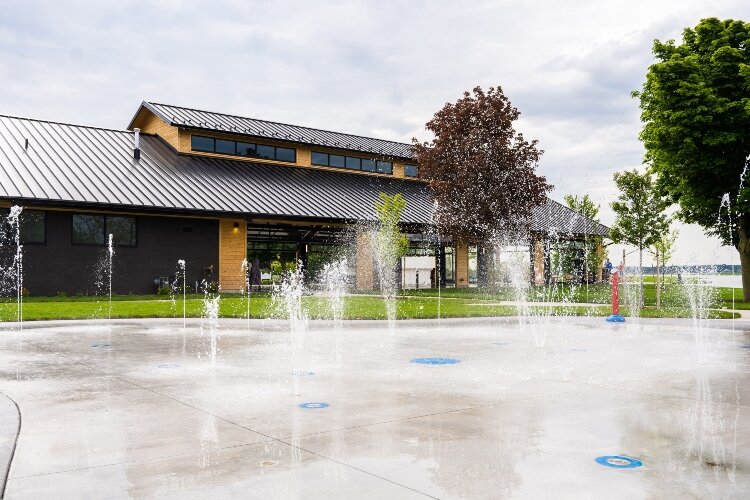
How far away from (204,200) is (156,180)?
7.61 feet

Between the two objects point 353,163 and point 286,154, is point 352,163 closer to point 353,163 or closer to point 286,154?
point 353,163

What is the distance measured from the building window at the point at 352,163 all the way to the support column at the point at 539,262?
10.7 metres

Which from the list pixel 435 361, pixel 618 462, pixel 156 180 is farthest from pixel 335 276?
pixel 618 462

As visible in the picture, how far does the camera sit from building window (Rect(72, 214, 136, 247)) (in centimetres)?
2428

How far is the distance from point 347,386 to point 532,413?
85.5 inches

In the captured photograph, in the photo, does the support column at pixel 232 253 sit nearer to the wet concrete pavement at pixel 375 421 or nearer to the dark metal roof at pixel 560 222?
the wet concrete pavement at pixel 375 421

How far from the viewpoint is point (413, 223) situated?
31859 mm

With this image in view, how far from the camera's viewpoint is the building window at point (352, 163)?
3606 cm

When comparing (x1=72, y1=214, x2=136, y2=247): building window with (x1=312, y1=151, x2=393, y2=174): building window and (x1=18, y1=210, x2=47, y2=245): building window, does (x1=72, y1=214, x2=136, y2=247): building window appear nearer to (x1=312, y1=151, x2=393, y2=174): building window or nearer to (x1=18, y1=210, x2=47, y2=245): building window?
(x1=18, y1=210, x2=47, y2=245): building window

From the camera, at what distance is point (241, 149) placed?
33.1 meters

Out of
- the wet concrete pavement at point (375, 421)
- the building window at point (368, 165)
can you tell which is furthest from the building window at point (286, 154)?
the wet concrete pavement at point (375, 421)

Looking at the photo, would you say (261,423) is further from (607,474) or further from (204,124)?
(204,124)

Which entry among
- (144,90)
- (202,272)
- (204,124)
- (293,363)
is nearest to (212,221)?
(202,272)

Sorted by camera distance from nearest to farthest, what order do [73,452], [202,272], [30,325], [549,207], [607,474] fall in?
[607,474]
[73,452]
[30,325]
[202,272]
[549,207]
